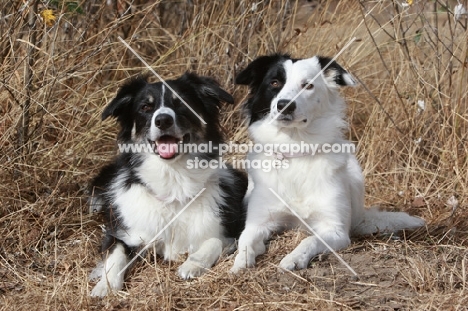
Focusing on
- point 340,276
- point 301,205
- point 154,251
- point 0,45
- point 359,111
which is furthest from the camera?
point 359,111

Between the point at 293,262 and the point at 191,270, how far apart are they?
1.90 ft

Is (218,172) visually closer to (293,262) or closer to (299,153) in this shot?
(299,153)

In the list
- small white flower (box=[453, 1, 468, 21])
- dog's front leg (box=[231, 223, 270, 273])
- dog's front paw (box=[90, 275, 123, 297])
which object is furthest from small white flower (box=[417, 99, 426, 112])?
dog's front paw (box=[90, 275, 123, 297])

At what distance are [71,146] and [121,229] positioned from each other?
1.25m

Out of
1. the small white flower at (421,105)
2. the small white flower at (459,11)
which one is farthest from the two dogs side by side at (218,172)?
the small white flower at (421,105)

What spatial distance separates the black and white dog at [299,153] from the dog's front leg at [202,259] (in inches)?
6.5

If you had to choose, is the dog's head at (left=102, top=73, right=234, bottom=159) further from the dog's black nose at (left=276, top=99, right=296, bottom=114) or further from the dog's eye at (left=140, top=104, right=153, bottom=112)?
the dog's black nose at (left=276, top=99, right=296, bottom=114)

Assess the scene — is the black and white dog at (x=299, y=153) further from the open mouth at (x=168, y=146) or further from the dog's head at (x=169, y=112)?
the open mouth at (x=168, y=146)

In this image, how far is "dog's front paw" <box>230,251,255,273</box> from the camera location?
12.3 ft

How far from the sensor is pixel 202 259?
389cm

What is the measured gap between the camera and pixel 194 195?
4.20 meters

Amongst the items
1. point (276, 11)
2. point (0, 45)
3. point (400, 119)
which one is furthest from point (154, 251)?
point (276, 11)

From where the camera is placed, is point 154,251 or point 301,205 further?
point 301,205

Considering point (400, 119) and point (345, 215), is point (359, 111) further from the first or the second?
point (345, 215)
